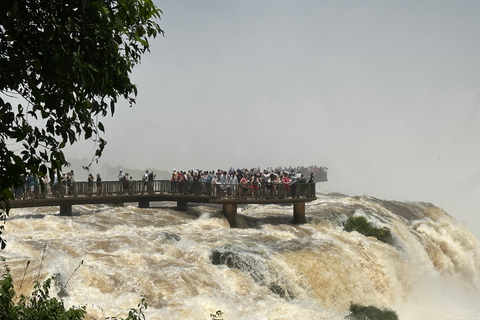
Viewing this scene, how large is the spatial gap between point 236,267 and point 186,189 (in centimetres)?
975

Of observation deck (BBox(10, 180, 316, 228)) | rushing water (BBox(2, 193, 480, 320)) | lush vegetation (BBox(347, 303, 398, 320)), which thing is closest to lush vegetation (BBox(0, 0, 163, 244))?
rushing water (BBox(2, 193, 480, 320))

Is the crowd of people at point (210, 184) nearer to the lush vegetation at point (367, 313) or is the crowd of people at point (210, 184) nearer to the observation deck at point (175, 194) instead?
the observation deck at point (175, 194)

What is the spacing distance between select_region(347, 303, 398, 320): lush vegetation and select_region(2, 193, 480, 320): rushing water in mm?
318

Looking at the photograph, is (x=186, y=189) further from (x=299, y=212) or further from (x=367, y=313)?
(x=367, y=313)

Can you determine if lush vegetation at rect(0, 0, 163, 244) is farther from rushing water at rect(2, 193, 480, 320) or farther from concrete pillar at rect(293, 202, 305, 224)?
concrete pillar at rect(293, 202, 305, 224)

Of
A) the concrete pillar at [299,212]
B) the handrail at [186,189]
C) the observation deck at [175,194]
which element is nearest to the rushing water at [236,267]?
the concrete pillar at [299,212]

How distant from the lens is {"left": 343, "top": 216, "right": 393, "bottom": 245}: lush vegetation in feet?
74.1

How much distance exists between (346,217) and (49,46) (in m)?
22.7

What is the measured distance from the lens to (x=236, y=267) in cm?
1445

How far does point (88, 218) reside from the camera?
19.8 metres

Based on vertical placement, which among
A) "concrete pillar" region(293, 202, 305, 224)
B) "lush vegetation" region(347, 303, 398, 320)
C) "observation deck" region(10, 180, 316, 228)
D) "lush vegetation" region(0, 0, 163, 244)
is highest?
"lush vegetation" region(0, 0, 163, 244)

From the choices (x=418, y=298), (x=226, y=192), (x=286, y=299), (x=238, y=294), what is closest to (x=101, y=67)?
(x=238, y=294)

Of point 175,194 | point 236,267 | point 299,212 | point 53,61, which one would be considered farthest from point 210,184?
point 53,61

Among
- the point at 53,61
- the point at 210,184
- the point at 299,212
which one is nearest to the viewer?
the point at 53,61
